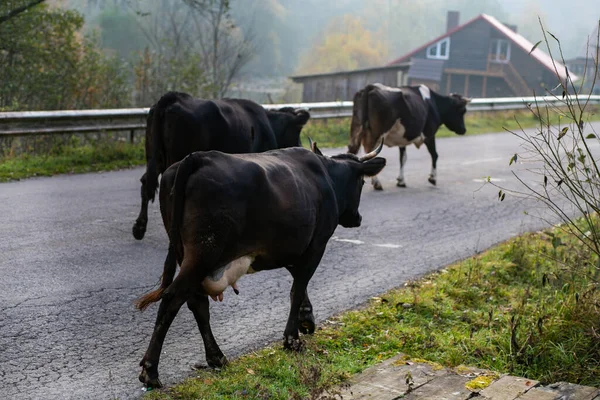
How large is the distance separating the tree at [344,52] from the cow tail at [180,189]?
79.0 metres

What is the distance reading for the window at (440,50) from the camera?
62031 millimetres

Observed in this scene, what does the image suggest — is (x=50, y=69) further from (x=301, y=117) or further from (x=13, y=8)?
(x=301, y=117)

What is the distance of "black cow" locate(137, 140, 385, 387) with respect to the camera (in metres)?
5.30

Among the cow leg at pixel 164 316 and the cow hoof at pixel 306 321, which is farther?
the cow hoof at pixel 306 321

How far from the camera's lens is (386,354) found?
20.4ft

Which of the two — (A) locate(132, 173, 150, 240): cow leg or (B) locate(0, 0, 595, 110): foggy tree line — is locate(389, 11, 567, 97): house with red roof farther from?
(A) locate(132, 173, 150, 240): cow leg

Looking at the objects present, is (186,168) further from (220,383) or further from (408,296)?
(408,296)

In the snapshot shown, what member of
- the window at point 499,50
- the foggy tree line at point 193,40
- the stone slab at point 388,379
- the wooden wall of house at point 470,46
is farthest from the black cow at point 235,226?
the wooden wall of house at point 470,46

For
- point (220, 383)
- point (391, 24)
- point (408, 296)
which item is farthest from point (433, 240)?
point (391, 24)

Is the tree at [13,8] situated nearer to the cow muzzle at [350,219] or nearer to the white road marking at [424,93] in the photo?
the white road marking at [424,93]

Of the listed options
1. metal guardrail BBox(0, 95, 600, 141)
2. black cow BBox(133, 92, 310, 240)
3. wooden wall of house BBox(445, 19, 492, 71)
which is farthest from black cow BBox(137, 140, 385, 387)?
wooden wall of house BBox(445, 19, 492, 71)

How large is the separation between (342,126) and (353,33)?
74901mm

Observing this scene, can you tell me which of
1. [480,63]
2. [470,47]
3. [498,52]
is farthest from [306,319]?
[498,52]

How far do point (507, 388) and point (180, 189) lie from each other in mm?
2401
